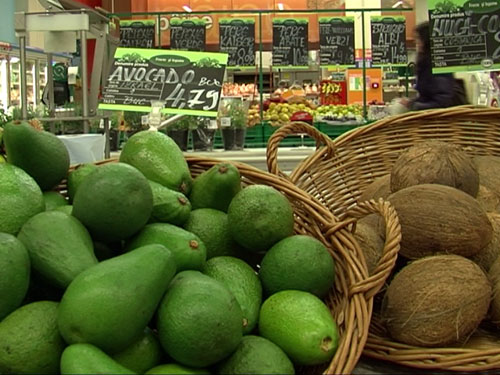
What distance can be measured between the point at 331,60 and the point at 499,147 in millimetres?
2953

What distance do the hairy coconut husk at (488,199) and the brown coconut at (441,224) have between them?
0.69 ft

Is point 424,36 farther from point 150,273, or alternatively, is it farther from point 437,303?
point 150,273

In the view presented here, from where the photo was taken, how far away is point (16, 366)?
67 cm

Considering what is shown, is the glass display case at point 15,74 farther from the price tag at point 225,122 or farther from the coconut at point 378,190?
the coconut at point 378,190

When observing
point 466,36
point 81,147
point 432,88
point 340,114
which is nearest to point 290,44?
point 340,114

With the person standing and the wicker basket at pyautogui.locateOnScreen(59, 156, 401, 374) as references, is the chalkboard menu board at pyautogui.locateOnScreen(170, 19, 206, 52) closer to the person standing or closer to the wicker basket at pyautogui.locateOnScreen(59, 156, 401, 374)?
the person standing

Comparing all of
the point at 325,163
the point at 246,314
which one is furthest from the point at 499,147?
the point at 246,314

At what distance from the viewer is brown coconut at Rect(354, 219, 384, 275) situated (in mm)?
1039

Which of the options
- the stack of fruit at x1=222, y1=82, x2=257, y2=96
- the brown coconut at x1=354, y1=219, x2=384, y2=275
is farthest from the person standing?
the stack of fruit at x1=222, y1=82, x2=257, y2=96

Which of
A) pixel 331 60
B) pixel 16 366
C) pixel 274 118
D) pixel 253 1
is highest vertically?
pixel 253 1

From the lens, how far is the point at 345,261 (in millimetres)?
889

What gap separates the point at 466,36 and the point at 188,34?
2.16 meters

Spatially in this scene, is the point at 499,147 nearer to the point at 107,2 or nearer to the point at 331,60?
the point at 331,60

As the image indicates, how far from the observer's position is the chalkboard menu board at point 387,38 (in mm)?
4508
